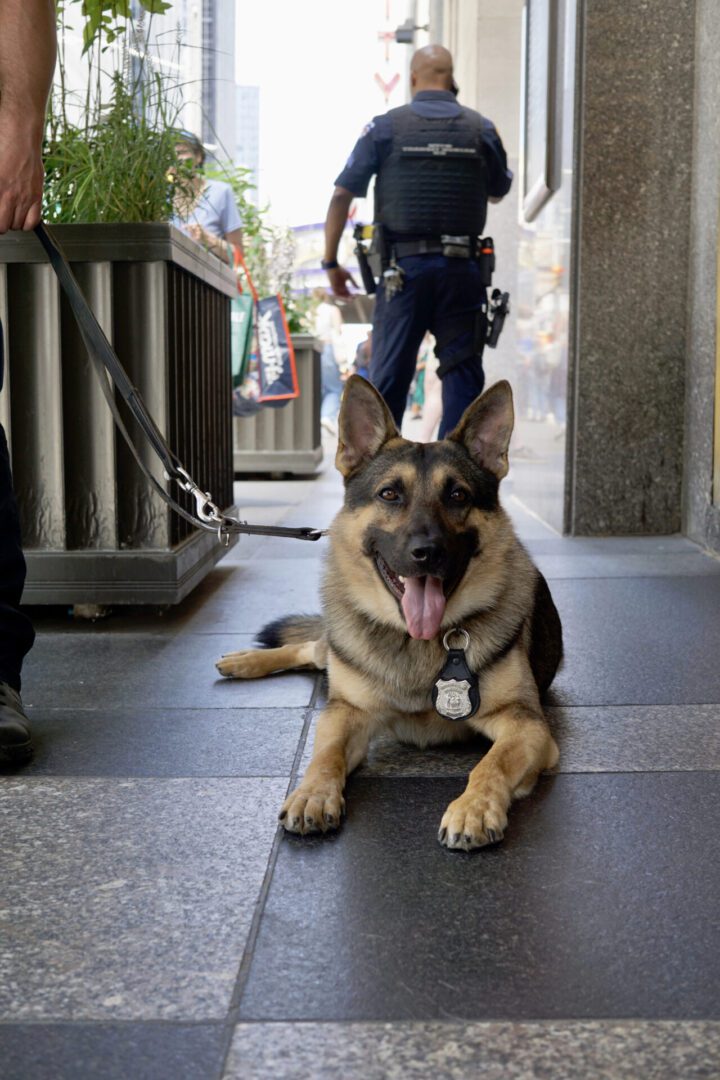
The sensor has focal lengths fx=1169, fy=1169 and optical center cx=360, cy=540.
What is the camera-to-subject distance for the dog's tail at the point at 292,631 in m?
4.16

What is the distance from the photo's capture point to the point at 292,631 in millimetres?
4215

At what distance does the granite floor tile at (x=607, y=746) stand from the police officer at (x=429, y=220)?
3.47m

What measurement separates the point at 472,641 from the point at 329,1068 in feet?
5.33

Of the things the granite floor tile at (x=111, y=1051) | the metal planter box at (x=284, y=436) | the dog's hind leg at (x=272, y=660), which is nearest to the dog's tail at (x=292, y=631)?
the dog's hind leg at (x=272, y=660)

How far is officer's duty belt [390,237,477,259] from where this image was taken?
6441 mm

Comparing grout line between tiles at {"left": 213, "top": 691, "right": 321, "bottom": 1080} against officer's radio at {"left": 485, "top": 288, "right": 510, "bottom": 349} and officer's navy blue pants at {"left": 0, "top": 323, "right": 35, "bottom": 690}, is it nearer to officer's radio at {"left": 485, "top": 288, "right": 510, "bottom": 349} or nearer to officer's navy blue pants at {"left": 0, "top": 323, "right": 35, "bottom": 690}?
officer's navy blue pants at {"left": 0, "top": 323, "right": 35, "bottom": 690}

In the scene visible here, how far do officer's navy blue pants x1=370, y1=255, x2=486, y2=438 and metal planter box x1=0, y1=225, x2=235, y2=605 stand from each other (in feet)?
6.37

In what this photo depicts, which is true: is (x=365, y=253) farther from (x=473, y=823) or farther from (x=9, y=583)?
(x=473, y=823)

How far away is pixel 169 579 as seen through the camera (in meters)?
4.71

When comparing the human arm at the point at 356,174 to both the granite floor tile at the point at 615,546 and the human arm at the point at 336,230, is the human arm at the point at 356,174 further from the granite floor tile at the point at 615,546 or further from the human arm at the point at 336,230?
the granite floor tile at the point at 615,546

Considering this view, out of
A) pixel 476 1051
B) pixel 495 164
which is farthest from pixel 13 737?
pixel 495 164

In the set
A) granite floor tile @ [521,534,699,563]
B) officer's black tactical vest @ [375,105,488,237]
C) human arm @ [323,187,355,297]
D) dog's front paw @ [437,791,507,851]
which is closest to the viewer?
dog's front paw @ [437,791,507,851]

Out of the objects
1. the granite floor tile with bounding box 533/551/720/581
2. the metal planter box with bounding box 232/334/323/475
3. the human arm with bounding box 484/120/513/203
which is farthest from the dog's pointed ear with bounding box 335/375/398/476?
the metal planter box with bounding box 232/334/323/475

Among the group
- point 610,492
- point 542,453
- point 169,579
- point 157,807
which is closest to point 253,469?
point 542,453
